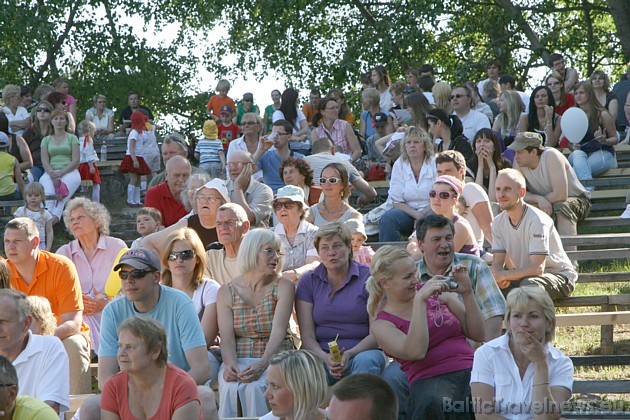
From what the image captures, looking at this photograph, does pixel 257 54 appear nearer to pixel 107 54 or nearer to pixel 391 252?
pixel 107 54

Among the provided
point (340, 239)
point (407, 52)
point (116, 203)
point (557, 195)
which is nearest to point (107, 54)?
point (407, 52)

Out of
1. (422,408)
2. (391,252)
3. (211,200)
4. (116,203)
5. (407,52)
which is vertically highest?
(407,52)

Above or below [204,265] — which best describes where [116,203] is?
above

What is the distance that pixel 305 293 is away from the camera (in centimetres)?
642

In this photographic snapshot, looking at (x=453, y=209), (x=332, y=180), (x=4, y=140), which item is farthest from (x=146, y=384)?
(x=4, y=140)

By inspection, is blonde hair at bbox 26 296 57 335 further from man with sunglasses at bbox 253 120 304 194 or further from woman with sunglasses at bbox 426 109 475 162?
woman with sunglasses at bbox 426 109 475 162

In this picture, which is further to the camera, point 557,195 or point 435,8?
point 435,8

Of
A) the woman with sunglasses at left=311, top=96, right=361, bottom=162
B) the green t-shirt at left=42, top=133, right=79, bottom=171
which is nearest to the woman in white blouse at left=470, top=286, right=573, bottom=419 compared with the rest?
the woman with sunglasses at left=311, top=96, right=361, bottom=162

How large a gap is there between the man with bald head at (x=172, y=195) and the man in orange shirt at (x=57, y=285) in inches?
76.4

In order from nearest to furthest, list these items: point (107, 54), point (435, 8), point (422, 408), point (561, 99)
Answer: point (422, 408), point (561, 99), point (435, 8), point (107, 54)

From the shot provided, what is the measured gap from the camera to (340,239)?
21.0ft

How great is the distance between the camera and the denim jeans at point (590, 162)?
11273mm

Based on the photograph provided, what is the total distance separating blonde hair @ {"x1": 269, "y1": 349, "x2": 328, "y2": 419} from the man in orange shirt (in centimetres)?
233

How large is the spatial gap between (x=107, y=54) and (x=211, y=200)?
13778 millimetres
